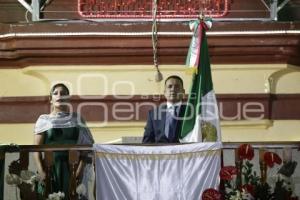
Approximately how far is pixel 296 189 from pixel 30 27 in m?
3.47

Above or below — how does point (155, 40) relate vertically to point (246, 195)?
above

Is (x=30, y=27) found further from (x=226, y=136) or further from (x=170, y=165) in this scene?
(x=170, y=165)

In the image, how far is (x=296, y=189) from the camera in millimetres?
6176

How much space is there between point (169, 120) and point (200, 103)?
297 mm

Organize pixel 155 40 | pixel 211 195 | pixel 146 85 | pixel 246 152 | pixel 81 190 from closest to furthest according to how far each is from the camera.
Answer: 1. pixel 211 195
2. pixel 246 152
3. pixel 81 190
4. pixel 155 40
5. pixel 146 85

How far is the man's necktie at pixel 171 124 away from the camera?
6.20 m

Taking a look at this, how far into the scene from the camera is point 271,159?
18.7ft

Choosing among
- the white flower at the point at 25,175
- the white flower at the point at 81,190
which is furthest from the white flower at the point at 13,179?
the white flower at the point at 81,190

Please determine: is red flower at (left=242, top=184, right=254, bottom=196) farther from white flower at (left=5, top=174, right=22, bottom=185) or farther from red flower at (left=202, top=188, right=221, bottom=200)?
white flower at (left=5, top=174, right=22, bottom=185)

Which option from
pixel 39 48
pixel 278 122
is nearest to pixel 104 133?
pixel 39 48

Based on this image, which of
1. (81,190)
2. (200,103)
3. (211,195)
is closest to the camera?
(211,195)

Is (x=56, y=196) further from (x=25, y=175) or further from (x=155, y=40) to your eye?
(x=155, y=40)

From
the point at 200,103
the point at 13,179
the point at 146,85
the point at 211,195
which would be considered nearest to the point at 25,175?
the point at 13,179

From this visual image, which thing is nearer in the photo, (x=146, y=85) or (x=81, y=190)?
(x=81, y=190)
